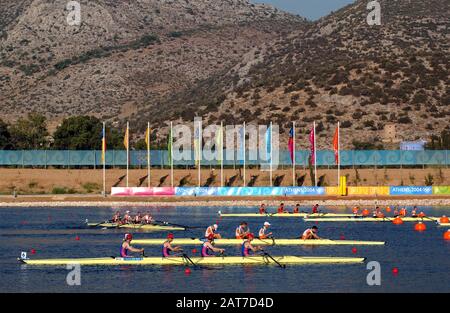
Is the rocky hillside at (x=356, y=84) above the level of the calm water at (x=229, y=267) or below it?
above

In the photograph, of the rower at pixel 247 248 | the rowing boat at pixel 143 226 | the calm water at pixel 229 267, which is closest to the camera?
the calm water at pixel 229 267

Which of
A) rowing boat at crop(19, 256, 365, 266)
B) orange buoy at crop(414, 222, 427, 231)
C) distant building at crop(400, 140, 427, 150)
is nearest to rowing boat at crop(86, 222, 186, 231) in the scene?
orange buoy at crop(414, 222, 427, 231)

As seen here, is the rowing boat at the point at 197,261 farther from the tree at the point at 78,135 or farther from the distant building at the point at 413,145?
the tree at the point at 78,135

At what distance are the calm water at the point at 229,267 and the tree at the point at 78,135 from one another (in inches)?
1436

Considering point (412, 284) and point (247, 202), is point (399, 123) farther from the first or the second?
point (412, 284)

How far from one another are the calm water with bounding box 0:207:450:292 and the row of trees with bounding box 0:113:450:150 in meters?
37.3

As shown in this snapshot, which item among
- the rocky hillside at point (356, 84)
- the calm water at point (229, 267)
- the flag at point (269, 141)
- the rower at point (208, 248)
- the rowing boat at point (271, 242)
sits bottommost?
the calm water at point (229, 267)

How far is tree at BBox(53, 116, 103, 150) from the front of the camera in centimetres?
13350

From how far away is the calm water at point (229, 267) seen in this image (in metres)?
51.3

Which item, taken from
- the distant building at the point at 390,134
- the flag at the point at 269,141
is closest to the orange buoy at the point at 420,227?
the flag at the point at 269,141
